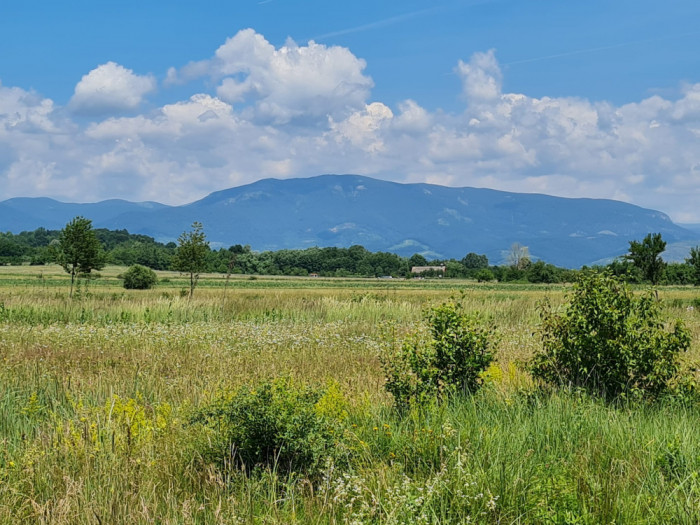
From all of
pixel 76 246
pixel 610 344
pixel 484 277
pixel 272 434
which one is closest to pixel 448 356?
pixel 610 344

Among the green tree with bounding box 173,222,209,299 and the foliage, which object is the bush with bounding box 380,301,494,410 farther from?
the foliage

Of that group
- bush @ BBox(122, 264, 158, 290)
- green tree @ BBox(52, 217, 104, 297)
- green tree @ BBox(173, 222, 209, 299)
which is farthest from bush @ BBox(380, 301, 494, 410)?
bush @ BBox(122, 264, 158, 290)

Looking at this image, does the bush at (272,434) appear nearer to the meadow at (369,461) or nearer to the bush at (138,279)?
the meadow at (369,461)

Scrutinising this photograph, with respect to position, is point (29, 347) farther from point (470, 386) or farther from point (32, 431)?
point (470, 386)

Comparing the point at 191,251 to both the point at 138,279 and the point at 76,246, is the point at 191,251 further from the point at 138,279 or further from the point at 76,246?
the point at 138,279

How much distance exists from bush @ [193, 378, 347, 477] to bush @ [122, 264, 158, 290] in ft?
161

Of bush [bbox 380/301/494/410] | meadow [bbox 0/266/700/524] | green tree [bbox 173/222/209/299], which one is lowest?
meadow [bbox 0/266/700/524]

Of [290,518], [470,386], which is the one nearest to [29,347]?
[470,386]

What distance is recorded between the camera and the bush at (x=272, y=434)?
5.24 meters

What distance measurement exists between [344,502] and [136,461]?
178 centimetres

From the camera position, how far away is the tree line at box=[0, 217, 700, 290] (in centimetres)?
2928

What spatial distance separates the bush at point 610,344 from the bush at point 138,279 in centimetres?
4863

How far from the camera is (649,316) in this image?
757 cm

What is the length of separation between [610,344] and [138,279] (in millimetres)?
49524
